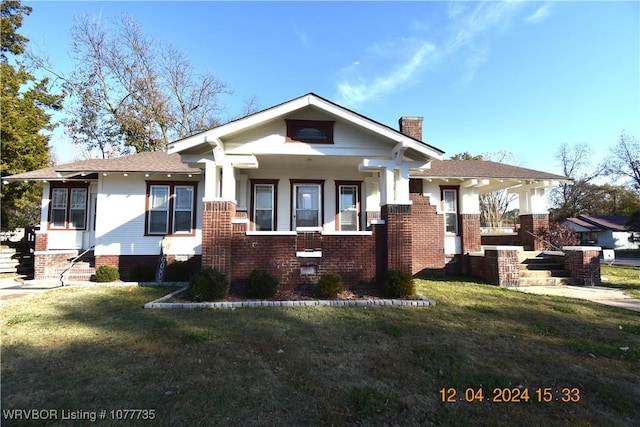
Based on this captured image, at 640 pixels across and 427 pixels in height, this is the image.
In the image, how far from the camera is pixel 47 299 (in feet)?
24.0

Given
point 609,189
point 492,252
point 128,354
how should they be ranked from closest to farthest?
point 128,354 → point 492,252 → point 609,189

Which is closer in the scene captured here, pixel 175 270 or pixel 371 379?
pixel 371 379

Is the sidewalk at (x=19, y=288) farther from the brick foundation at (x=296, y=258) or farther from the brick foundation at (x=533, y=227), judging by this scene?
the brick foundation at (x=533, y=227)

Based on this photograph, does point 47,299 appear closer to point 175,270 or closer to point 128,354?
point 175,270

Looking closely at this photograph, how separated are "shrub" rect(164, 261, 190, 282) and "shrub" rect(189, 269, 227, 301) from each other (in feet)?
10.1

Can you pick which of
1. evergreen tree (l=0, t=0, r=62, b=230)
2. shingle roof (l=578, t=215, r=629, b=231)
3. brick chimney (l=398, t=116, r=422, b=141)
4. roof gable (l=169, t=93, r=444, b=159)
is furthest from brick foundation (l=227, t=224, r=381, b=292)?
shingle roof (l=578, t=215, r=629, b=231)

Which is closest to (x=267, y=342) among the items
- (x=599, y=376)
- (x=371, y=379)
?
(x=371, y=379)

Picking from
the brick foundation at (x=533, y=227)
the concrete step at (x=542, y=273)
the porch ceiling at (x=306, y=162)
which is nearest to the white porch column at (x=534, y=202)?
the brick foundation at (x=533, y=227)

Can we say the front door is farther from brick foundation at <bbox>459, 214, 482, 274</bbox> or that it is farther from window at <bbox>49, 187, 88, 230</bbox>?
window at <bbox>49, 187, 88, 230</bbox>

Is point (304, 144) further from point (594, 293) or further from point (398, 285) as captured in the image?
point (594, 293)

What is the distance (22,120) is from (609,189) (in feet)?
193

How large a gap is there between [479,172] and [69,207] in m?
15.4

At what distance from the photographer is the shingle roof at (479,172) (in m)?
11.8

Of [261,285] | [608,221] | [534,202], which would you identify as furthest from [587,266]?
[608,221]
